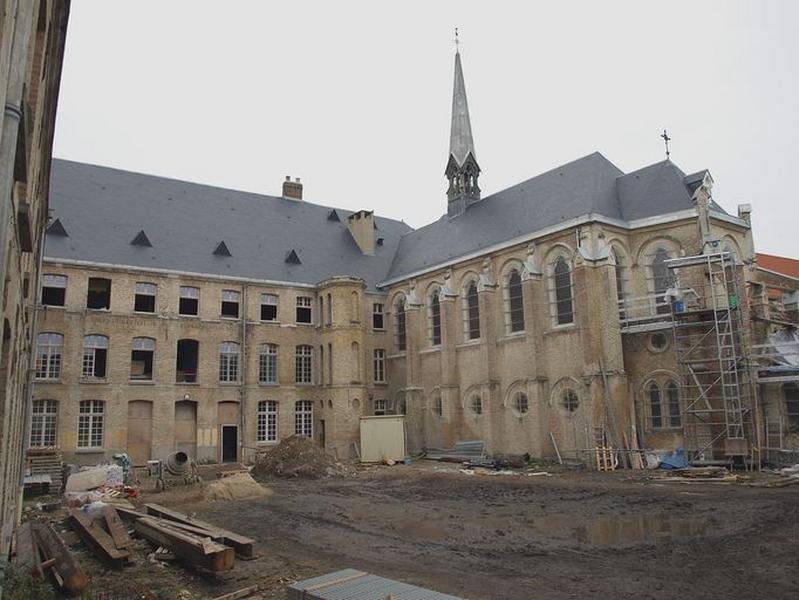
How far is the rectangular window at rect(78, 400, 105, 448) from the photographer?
28.6m

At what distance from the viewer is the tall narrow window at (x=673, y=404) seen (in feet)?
80.6

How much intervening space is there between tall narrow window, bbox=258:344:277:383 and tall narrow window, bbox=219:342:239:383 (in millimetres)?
1269

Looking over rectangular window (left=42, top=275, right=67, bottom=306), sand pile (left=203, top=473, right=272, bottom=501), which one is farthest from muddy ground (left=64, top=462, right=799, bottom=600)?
rectangular window (left=42, top=275, right=67, bottom=306)

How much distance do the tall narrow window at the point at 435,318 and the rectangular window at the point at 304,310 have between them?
689cm

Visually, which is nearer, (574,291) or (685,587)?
(685,587)

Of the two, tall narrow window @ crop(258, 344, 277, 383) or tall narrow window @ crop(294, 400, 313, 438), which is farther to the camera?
tall narrow window @ crop(294, 400, 313, 438)

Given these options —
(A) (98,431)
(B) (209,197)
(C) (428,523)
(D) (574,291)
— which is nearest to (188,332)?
(A) (98,431)

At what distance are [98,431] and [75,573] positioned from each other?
884 inches

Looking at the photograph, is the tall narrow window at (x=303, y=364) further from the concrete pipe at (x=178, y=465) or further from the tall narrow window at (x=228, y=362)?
the concrete pipe at (x=178, y=465)

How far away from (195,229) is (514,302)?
17850mm

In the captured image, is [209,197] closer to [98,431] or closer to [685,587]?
[98,431]

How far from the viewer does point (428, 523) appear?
14.4 meters

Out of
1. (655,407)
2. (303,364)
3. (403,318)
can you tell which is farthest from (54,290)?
(655,407)

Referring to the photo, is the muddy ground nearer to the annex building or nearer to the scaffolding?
the scaffolding
